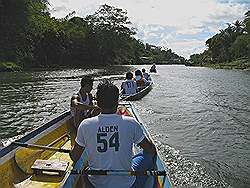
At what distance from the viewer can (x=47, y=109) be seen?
17625 millimetres

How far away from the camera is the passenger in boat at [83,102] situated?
7.77m

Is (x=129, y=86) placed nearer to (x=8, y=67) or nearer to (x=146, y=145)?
(x=146, y=145)

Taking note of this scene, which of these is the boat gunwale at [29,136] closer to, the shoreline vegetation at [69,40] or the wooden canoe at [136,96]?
the wooden canoe at [136,96]

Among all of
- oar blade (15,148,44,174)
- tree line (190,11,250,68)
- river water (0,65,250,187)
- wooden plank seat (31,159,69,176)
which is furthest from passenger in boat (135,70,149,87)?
tree line (190,11,250,68)

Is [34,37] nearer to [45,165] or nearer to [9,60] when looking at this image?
[9,60]

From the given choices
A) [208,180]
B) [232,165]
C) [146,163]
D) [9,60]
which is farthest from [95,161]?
[9,60]

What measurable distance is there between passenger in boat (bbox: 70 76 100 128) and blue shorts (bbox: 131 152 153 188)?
2.83m

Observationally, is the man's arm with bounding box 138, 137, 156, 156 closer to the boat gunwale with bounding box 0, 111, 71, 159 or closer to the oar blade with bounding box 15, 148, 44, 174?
the boat gunwale with bounding box 0, 111, 71, 159

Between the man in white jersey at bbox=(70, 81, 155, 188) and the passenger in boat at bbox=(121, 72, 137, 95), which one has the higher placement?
the man in white jersey at bbox=(70, 81, 155, 188)

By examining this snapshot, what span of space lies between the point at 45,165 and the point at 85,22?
8187 cm

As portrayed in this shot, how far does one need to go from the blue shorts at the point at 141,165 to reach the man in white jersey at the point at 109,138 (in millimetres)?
600

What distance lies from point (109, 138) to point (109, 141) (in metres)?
0.04

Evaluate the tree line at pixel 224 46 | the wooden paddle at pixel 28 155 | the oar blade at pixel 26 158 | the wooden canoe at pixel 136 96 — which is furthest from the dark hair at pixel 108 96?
the tree line at pixel 224 46

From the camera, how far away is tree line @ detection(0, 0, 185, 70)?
4719cm
